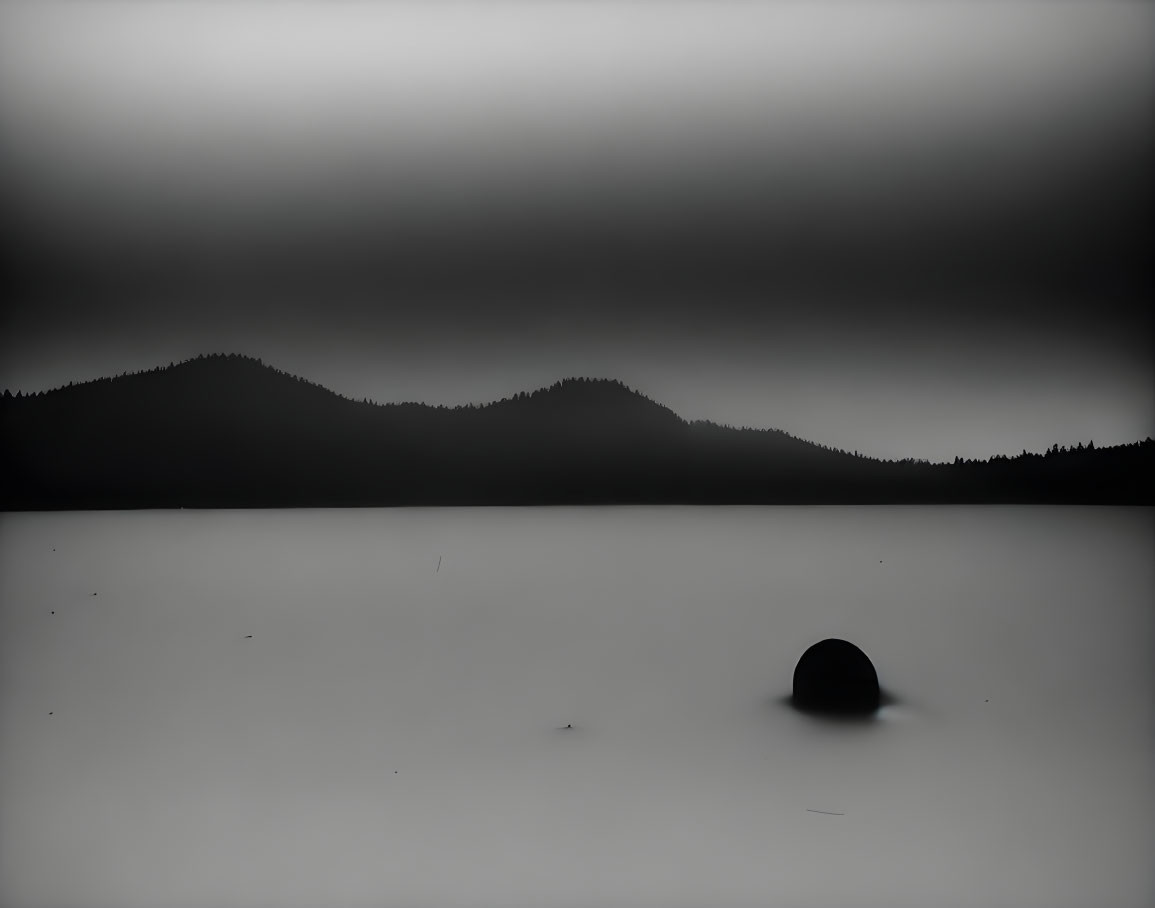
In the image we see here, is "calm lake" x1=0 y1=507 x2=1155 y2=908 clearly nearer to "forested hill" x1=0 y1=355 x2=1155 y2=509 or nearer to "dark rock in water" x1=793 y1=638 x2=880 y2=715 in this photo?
"dark rock in water" x1=793 y1=638 x2=880 y2=715

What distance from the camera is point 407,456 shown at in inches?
339

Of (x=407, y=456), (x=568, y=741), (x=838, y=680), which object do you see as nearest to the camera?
(x=568, y=741)

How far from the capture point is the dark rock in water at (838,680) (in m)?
2.54

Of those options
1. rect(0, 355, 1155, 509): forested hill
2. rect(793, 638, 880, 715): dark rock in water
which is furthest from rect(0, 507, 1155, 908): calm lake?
rect(0, 355, 1155, 509): forested hill

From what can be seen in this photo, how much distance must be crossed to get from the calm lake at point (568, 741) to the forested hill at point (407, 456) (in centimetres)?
321

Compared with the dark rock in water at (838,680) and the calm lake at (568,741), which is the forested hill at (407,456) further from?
the dark rock in water at (838,680)

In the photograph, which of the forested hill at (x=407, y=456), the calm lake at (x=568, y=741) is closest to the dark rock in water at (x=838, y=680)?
the calm lake at (x=568, y=741)

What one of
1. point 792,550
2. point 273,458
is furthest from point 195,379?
point 792,550

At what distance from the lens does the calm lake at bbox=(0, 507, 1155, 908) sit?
158cm

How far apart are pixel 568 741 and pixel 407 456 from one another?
663cm

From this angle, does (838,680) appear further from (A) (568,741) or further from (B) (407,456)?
(B) (407,456)

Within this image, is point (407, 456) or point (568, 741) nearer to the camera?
point (568, 741)

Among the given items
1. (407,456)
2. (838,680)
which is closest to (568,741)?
(838,680)

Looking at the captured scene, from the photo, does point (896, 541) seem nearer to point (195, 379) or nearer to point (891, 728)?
point (891, 728)
